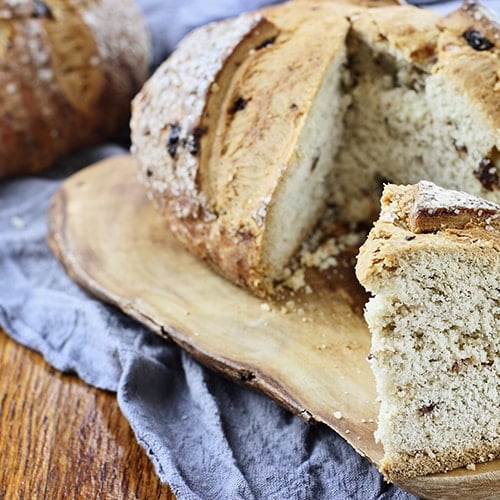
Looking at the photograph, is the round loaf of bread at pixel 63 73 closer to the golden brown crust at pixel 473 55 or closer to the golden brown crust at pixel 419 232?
the golden brown crust at pixel 473 55

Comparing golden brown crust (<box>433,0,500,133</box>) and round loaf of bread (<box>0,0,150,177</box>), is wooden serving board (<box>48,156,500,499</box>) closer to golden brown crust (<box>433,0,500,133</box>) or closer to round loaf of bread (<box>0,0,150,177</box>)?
round loaf of bread (<box>0,0,150,177</box>)

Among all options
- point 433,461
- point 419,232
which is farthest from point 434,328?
point 433,461

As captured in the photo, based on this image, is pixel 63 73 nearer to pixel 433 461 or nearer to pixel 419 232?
pixel 419 232

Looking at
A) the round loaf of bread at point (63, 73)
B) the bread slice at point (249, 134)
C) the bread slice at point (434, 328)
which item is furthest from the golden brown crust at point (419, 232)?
the round loaf of bread at point (63, 73)

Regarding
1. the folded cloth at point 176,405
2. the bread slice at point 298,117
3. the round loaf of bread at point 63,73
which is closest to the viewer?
the folded cloth at point 176,405

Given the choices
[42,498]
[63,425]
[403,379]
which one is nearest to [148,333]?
Result: [63,425]
